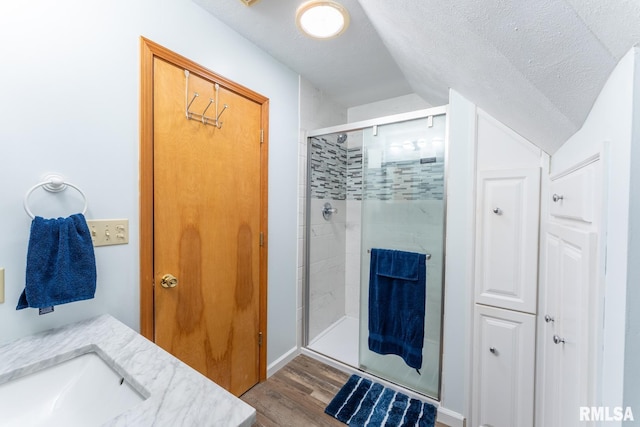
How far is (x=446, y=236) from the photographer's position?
153cm

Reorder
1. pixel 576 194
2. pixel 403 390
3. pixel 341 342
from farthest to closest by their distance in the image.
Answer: pixel 341 342 → pixel 403 390 → pixel 576 194

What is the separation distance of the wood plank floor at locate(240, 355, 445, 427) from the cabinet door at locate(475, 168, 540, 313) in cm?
91

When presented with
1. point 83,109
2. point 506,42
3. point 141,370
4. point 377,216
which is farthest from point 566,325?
point 83,109

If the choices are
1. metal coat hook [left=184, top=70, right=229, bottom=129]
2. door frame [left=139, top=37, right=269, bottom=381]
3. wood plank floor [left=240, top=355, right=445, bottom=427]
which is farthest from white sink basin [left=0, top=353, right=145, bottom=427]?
metal coat hook [left=184, top=70, right=229, bottom=129]

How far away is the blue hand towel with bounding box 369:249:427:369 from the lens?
67.0 inches

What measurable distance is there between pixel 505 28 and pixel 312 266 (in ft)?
6.65

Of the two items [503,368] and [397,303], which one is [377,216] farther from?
[503,368]

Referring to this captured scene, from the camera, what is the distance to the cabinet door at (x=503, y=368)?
1281 millimetres

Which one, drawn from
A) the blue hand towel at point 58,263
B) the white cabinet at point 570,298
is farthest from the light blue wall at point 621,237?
the blue hand towel at point 58,263

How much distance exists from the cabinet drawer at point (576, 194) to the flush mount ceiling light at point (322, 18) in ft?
4.07

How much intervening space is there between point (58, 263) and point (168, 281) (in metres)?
0.46

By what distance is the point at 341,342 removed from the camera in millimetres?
2402

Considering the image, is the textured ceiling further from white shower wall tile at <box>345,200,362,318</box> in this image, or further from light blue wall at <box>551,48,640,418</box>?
white shower wall tile at <box>345,200,362,318</box>

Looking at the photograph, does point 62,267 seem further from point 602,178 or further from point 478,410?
point 478,410
